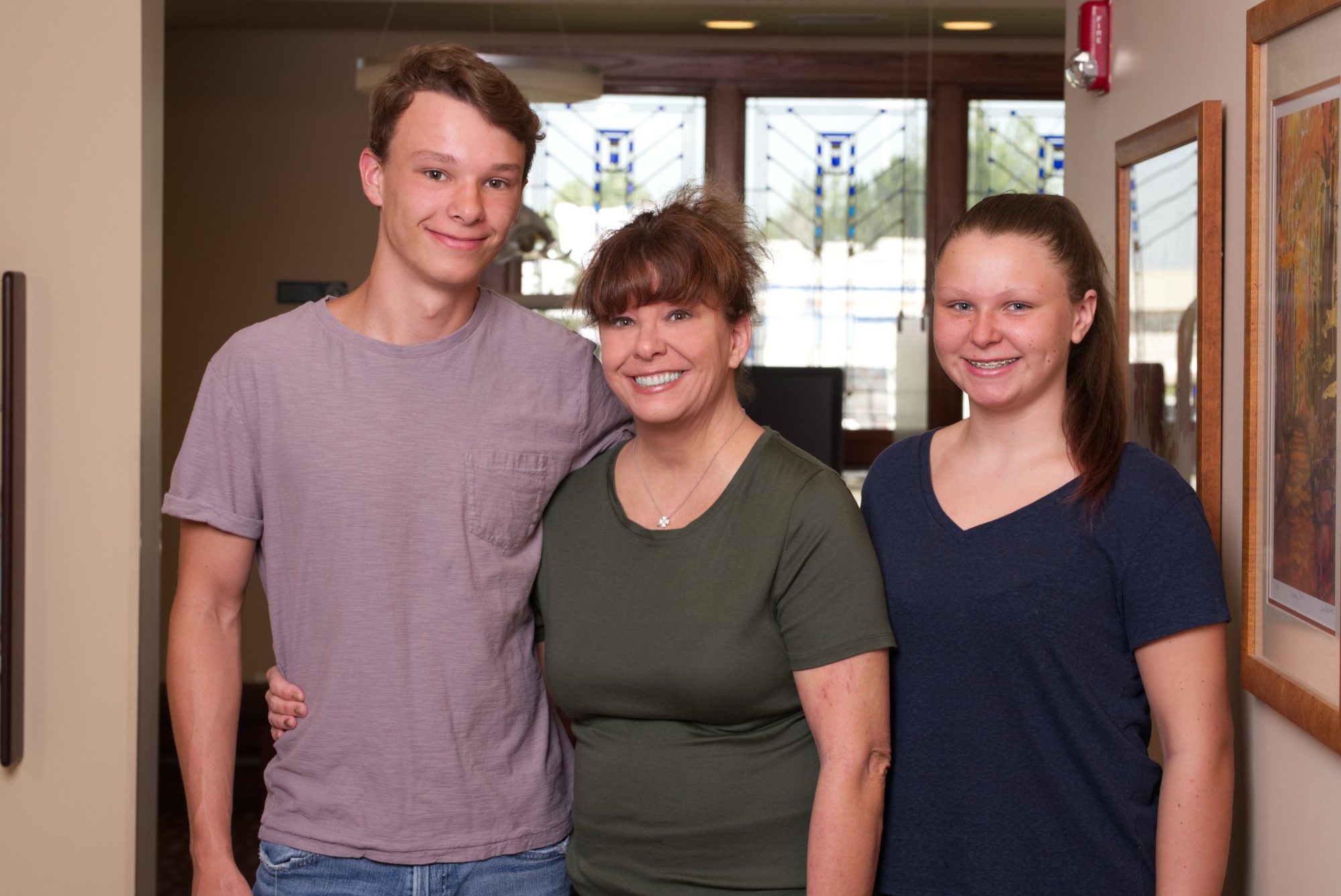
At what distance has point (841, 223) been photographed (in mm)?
5441

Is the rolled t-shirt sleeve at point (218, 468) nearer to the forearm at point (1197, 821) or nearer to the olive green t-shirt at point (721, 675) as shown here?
the olive green t-shirt at point (721, 675)

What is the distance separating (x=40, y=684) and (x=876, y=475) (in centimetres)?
209

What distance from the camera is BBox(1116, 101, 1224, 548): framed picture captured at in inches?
69.9

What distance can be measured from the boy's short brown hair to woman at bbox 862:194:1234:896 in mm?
567

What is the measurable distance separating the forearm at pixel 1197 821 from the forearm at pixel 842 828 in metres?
0.32

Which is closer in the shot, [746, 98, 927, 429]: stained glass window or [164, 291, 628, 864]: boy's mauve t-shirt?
[164, 291, 628, 864]: boy's mauve t-shirt

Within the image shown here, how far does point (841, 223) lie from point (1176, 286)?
355cm

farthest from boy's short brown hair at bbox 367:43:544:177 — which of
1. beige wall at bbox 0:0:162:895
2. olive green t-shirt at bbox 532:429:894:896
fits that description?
beige wall at bbox 0:0:162:895

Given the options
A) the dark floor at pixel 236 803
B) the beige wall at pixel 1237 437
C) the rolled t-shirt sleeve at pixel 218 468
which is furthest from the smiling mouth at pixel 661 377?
the dark floor at pixel 236 803

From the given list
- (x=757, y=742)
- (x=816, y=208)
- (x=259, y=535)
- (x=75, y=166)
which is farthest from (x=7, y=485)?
(x=816, y=208)

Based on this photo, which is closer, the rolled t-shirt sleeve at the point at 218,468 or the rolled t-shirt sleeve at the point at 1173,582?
the rolled t-shirt sleeve at the point at 1173,582

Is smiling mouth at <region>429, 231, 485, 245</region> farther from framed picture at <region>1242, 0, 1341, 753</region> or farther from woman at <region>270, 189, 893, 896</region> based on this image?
framed picture at <region>1242, 0, 1341, 753</region>

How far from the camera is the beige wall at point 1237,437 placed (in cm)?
147

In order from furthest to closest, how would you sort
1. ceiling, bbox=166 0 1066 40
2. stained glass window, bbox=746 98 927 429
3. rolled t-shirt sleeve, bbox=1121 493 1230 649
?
stained glass window, bbox=746 98 927 429 < ceiling, bbox=166 0 1066 40 < rolled t-shirt sleeve, bbox=1121 493 1230 649
